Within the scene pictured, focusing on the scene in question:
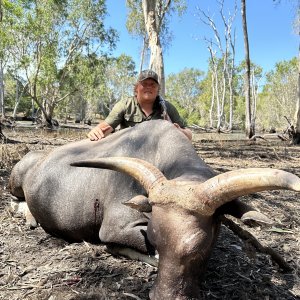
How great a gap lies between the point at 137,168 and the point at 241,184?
0.87 metres

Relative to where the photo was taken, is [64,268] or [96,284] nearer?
[96,284]

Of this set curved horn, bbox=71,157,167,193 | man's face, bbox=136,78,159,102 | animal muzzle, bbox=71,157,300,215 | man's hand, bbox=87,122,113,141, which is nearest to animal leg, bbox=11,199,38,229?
man's hand, bbox=87,122,113,141

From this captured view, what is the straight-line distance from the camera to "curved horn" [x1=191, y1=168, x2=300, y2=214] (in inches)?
87.3

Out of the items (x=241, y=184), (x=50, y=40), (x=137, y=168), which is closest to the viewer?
(x=241, y=184)

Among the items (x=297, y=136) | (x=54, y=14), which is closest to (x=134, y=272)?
Answer: (x=297, y=136)

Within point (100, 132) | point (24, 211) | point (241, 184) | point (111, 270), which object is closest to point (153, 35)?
point (100, 132)

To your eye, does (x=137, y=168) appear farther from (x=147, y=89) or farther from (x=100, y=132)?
(x=147, y=89)

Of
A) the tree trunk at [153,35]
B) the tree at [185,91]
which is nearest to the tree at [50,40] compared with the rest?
the tree trunk at [153,35]

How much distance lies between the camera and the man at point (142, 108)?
16.8 feet

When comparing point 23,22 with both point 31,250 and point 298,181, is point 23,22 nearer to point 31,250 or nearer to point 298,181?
point 31,250

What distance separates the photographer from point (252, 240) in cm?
326

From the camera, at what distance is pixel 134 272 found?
11.3 ft

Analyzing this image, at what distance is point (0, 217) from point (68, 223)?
1376 mm

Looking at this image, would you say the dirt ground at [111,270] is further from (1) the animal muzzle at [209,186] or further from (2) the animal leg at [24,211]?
(1) the animal muzzle at [209,186]
